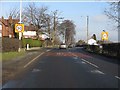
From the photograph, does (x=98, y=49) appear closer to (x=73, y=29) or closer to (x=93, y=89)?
(x=93, y=89)

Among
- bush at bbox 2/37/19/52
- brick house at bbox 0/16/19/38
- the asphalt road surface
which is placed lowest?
the asphalt road surface

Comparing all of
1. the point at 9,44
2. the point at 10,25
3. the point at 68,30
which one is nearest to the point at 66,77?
the point at 9,44

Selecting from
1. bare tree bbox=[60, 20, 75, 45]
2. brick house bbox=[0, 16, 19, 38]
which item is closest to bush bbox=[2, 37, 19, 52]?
brick house bbox=[0, 16, 19, 38]

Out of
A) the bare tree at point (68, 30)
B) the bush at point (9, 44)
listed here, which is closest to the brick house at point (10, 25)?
the bush at point (9, 44)

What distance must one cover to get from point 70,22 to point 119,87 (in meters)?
151

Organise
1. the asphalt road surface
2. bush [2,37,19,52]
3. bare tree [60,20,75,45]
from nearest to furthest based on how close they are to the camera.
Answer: the asphalt road surface → bush [2,37,19,52] → bare tree [60,20,75,45]

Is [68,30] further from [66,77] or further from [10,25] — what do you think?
[66,77]

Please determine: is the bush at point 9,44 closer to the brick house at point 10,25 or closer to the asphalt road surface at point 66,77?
the asphalt road surface at point 66,77

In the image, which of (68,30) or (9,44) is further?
(68,30)

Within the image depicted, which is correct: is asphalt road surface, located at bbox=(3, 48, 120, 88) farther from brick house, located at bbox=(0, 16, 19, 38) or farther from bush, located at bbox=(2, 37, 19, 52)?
brick house, located at bbox=(0, 16, 19, 38)

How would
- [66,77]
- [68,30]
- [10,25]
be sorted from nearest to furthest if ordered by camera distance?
[66,77] < [10,25] < [68,30]

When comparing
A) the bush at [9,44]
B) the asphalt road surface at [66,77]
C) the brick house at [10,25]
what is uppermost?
the brick house at [10,25]

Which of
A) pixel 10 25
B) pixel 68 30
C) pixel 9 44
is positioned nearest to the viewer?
pixel 9 44

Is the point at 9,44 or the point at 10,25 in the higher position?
the point at 10,25
